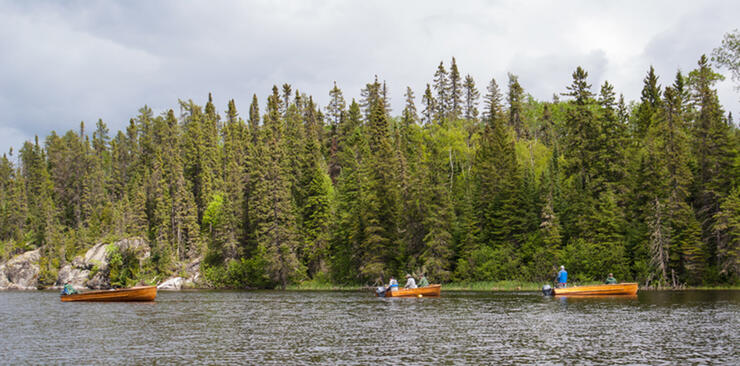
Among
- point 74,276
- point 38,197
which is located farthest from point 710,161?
point 38,197

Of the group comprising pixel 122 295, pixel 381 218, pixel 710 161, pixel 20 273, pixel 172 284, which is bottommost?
pixel 172 284

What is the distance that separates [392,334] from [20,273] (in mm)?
104954

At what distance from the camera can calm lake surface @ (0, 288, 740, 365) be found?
22797 mm

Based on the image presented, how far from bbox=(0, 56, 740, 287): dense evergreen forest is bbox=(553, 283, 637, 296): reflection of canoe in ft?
35.5

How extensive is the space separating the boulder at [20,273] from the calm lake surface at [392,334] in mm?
74744

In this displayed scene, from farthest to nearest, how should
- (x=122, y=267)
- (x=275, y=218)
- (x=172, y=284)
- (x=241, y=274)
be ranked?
(x=122, y=267) < (x=172, y=284) < (x=241, y=274) < (x=275, y=218)

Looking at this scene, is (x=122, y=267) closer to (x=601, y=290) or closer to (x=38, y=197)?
(x=38, y=197)

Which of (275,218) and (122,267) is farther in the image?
(122,267)

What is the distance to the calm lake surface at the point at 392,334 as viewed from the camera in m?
22.8

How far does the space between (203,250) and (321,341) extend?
76.8 meters

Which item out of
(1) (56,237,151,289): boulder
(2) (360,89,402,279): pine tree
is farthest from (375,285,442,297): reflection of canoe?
(1) (56,237,151,289): boulder

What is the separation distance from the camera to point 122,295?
55.9 meters

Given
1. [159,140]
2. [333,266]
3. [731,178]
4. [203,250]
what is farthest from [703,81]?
[159,140]

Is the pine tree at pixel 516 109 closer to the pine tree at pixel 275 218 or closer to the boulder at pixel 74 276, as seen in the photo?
the pine tree at pixel 275 218
